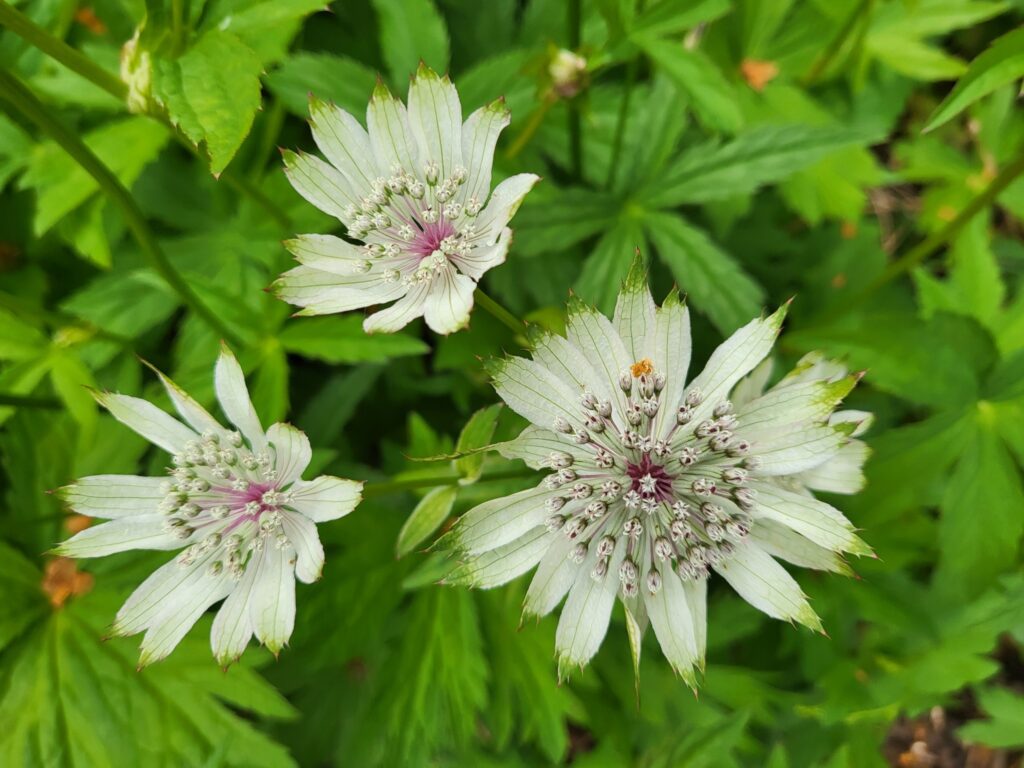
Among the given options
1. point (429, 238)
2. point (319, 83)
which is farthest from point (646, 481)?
point (319, 83)

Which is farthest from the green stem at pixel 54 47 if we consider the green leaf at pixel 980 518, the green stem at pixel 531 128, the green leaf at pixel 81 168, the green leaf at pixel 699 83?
the green leaf at pixel 980 518

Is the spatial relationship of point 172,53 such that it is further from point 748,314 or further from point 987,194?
point 987,194

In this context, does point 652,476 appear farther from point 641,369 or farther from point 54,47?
point 54,47

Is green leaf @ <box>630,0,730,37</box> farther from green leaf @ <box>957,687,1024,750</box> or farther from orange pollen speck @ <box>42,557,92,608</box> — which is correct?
green leaf @ <box>957,687,1024,750</box>

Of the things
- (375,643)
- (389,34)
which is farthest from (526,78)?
(375,643)

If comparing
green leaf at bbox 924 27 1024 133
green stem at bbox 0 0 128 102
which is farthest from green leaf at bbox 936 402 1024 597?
green stem at bbox 0 0 128 102

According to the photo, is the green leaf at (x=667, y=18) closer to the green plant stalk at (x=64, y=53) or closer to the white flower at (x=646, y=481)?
the white flower at (x=646, y=481)
